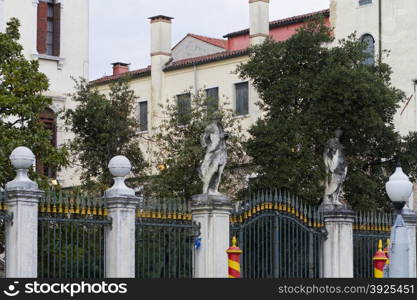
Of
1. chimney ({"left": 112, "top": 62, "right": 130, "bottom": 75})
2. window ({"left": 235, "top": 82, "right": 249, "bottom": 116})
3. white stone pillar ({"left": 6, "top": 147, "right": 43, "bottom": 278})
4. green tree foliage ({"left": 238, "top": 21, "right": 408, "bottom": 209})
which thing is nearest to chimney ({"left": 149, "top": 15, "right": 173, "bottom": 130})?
window ({"left": 235, "top": 82, "right": 249, "bottom": 116})

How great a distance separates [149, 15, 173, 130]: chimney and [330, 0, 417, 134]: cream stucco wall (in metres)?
8.86

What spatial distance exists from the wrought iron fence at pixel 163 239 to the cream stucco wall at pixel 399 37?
22.8 m

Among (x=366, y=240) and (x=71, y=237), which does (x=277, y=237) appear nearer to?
(x=366, y=240)

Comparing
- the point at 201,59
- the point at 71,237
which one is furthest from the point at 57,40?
the point at 71,237

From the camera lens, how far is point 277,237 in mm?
23531

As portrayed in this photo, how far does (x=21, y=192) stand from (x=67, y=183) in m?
28.8

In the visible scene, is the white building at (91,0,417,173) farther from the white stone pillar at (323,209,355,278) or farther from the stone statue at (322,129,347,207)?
the white stone pillar at (323,209,355,278)

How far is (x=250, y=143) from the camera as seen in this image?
1256 inches

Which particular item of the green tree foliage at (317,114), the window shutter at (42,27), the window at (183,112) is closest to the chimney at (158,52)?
the window shutter at (42,27)

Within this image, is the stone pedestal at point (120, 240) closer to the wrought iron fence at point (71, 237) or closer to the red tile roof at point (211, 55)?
the wrought iron fence at point (71, 237)

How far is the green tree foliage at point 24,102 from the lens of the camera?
2606 cm

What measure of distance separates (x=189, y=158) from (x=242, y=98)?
51.9 ft

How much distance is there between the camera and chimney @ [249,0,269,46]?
1919 inches

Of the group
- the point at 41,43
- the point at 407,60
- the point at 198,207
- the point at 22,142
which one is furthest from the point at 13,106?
the point at 407,60
